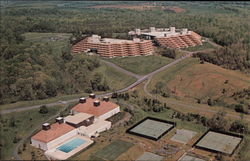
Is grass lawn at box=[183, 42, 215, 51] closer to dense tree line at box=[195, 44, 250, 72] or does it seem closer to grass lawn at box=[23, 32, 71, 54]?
dense tree line at box=[195, 44, 250, 72]

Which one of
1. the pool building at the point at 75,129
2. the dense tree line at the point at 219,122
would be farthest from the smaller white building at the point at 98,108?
the dense tree line at the point at 219,122

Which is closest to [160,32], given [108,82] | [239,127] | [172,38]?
[172,38]

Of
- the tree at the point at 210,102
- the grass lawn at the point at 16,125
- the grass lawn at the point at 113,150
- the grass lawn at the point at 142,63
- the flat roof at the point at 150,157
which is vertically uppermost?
the grass lawn at the point at 142,63

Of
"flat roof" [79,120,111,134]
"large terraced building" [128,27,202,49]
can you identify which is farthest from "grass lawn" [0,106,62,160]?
"large terraced building" [128,27,202,49]

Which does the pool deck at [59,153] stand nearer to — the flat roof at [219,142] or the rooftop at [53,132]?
the rooftop at [53,132]

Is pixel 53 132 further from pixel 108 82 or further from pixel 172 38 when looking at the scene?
pixel 172 38

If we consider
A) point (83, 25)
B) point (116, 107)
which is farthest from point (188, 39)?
point (116, 107)
